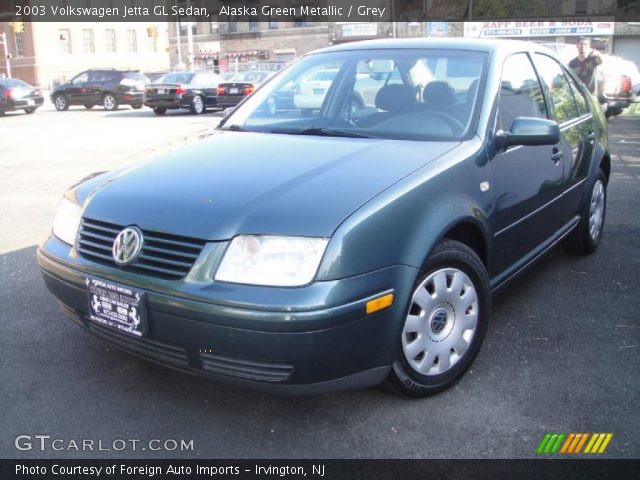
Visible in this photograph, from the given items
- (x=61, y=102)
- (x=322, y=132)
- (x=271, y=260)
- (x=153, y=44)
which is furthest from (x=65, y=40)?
(x=271, y=260)

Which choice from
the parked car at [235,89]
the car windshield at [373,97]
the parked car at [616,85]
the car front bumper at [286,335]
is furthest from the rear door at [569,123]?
the parked car at [235,89]

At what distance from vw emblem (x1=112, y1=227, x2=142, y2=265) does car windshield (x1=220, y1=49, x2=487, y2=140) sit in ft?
4.05

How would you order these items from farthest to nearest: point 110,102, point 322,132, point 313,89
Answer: point 110,102 < point 313,89 < point 322,132

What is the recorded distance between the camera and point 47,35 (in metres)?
52.2

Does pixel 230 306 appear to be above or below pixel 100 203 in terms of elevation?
below

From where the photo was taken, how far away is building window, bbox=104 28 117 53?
186 ft

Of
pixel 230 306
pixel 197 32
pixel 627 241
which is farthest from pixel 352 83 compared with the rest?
pixel 197 32

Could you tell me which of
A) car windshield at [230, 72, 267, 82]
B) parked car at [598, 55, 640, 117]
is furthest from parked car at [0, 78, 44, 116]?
parked car at [598, 55, 640, 117]

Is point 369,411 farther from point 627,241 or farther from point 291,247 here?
point 627,241

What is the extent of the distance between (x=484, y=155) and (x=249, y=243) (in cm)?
137

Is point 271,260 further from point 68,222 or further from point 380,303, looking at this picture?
point 68,222

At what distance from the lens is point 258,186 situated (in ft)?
8.81

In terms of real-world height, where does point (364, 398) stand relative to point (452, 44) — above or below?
below

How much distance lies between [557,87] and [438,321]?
7.35 feet
